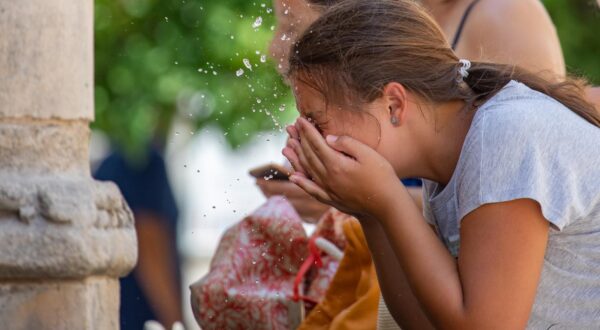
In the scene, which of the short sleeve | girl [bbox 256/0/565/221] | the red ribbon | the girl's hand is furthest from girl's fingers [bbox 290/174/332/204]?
the red ribbon

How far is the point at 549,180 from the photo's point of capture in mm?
3141

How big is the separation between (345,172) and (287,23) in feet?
4.07

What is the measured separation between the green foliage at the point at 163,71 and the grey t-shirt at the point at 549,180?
290 inches

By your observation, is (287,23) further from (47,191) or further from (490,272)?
(490,272)

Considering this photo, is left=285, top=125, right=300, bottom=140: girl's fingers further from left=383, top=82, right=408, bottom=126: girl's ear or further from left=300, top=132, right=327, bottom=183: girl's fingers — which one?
left=383, top=82, right=408, bottom=126: girl's ear

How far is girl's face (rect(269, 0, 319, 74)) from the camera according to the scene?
3885 mm

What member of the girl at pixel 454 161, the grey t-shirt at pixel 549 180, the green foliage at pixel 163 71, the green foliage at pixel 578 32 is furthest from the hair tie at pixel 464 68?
the green foliage at pixel 578 32

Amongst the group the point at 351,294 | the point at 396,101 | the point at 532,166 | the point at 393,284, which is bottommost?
the point at 351,294

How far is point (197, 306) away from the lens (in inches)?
182

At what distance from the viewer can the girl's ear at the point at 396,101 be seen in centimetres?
331

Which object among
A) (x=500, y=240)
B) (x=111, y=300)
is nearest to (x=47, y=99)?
(x=111, y=300)

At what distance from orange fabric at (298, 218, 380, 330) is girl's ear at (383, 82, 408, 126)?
34.4 inches

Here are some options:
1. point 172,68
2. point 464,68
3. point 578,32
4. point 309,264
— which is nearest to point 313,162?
point 464,68

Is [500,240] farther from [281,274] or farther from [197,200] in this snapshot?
[197,200]
